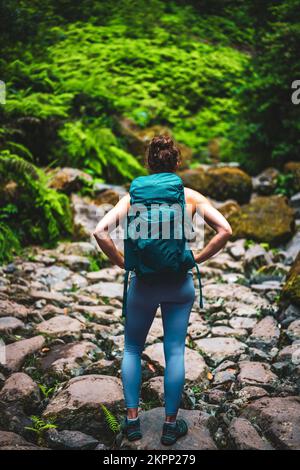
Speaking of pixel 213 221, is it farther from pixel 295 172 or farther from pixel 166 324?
pixel 295 172

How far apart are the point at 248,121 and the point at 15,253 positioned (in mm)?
5795

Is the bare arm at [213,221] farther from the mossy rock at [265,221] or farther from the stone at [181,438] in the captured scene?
the mossy rock at [265,221]

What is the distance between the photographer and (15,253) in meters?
6.33

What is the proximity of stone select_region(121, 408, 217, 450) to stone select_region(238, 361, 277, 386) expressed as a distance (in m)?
0.67

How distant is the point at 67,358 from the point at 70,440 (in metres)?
1.02

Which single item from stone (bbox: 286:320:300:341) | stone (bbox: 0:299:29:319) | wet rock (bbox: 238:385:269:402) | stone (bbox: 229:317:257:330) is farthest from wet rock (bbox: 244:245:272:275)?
stone (bbox: 0:299:29:319)

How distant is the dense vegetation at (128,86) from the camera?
7.71 metres

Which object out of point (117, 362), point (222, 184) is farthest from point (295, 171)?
point (117, 362)

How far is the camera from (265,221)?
720 cm

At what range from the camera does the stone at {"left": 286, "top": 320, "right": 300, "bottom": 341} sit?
3997 mm

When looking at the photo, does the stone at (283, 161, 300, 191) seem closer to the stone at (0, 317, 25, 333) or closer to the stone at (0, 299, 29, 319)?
the stone at (0, 299, 29, 319)

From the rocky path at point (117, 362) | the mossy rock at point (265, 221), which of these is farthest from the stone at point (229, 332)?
the mossy rock at point (265, 221)
